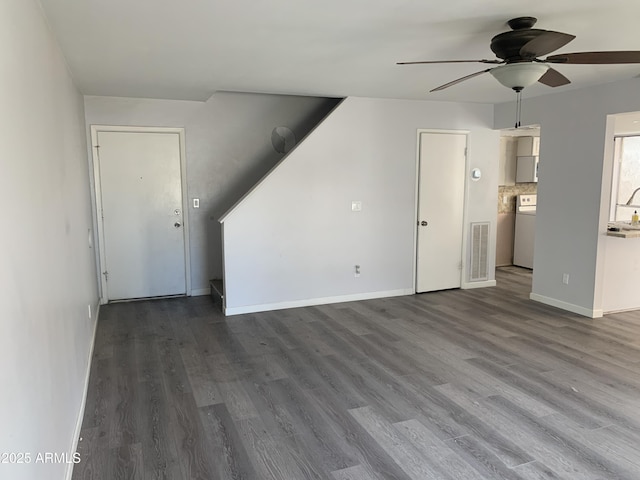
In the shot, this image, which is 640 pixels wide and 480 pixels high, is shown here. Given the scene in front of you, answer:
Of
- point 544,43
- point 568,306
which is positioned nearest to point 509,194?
point 568,306

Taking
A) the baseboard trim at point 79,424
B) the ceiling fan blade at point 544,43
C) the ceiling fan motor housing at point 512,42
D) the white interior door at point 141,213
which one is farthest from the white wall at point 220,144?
the ceiling fan blade at point 544,43

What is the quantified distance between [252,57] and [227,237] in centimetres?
207

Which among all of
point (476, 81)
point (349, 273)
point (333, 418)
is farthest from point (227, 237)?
point (476, 81)

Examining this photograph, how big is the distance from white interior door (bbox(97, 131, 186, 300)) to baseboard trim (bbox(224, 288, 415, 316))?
1.16 meters

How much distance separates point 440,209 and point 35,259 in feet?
16.1

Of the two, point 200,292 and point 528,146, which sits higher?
point 528,146

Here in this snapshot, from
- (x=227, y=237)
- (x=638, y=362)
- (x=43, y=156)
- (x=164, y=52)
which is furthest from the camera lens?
(x=227, y=237)

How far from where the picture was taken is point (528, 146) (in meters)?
7.42

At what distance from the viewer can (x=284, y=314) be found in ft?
16.6

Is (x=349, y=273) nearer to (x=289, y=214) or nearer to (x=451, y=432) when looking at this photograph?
(x=289, y=214)

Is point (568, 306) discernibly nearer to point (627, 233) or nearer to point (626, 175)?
point (627, 233)

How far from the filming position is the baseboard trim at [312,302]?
5.07 metres

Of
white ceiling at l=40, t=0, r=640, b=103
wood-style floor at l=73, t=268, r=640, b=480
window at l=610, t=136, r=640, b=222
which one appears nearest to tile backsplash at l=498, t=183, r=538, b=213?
window at l=610, t=136, r=640, b=222

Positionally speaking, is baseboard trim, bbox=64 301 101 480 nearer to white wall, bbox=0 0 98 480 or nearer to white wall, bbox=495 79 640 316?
white wall, bbox=0 0 98 480
